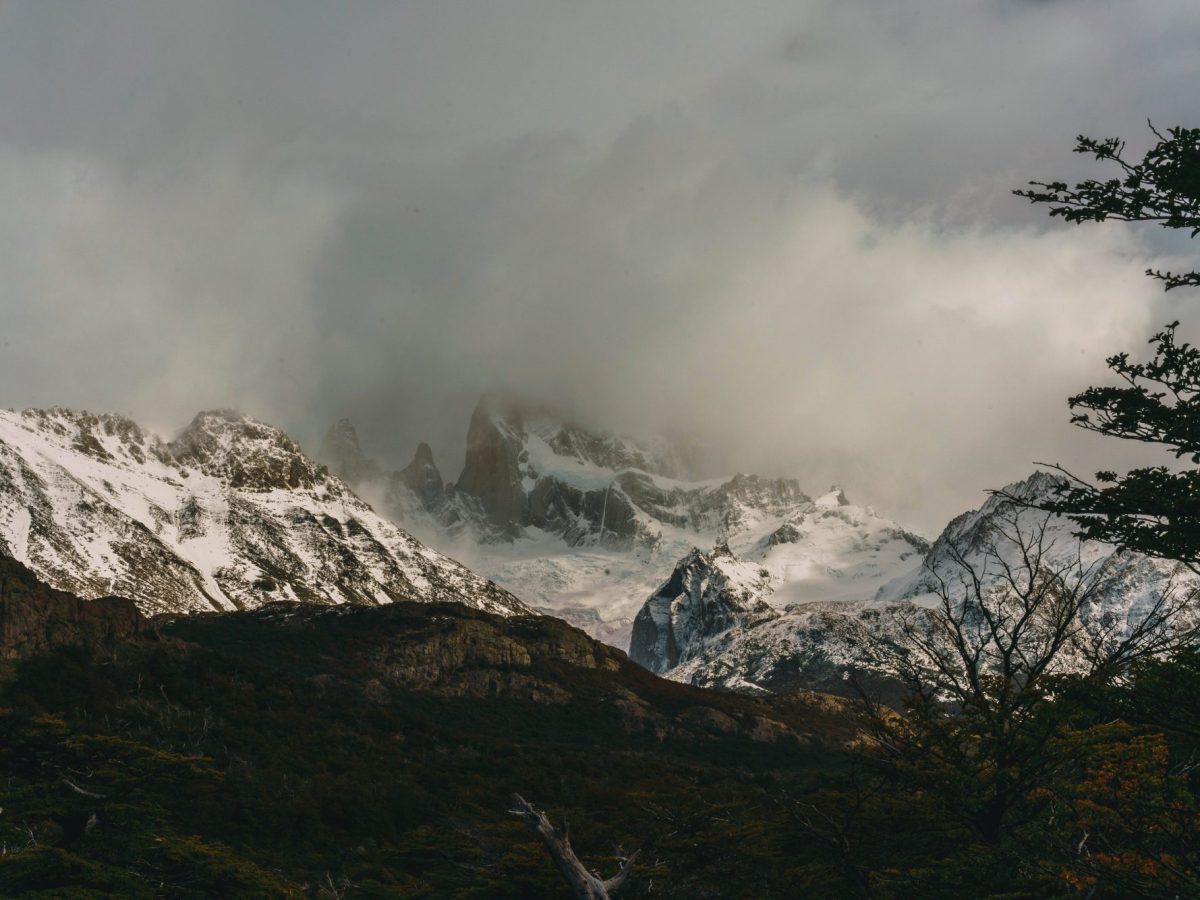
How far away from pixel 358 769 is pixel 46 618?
5181 centimetres

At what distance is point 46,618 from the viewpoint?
117 metres

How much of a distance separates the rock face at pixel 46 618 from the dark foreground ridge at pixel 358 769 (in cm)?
102

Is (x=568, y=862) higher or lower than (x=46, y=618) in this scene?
lower

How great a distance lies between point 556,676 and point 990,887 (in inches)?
7005

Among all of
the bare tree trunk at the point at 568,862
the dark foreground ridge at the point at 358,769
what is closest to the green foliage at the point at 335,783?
the dark foreground ridge at the point at 358,769

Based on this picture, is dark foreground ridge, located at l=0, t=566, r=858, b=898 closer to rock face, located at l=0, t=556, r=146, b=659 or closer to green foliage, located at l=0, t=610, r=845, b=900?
green foliage, located at l=0, t=610, r=845, b=900

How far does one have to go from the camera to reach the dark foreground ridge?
31.4 m

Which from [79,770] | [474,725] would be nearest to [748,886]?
[79,770]

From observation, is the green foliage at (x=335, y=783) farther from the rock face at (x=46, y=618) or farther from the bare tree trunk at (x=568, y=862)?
the rock face at (x=46, y=618)

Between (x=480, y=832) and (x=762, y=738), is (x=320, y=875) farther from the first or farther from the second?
(x=762, y=738)

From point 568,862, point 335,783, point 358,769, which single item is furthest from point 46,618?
point 568,862

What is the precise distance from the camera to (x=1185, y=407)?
→ 17656mm

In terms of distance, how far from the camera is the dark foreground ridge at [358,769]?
3144 cm

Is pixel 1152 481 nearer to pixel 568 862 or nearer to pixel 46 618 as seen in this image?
pixel 568 862
